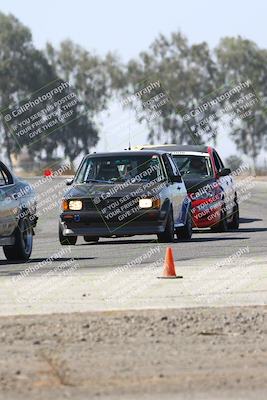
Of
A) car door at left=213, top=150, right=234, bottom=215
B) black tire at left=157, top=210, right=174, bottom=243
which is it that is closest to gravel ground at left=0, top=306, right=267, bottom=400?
black tire at left=157, top=210, right=174, bottom=243

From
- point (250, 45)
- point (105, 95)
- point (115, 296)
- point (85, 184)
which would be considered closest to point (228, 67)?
point (250, 45)

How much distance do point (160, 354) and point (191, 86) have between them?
11086cm

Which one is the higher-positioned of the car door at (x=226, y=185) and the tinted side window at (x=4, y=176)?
the tinted side window at (x=4, y=176)

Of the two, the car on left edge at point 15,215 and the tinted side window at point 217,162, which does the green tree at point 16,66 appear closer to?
the tinted side window at point 217,162

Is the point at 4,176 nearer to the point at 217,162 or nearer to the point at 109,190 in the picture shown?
the point at 109,190

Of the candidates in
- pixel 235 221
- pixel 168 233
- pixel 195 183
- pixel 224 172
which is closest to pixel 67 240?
pixel 168 233

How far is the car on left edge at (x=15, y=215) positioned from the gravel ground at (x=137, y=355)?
22.5ft

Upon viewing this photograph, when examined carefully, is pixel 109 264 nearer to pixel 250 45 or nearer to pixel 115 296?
pixel 115 296

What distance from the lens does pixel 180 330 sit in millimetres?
11719

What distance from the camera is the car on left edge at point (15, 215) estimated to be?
1958 centimetres

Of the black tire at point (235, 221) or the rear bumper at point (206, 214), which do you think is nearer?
the rear bumper at point (206, 214)

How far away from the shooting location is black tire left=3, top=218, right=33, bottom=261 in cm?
2005

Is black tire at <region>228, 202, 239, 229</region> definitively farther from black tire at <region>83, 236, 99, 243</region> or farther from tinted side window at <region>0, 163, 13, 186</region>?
tinted side window at <region>0, 163, 13, 186</region>

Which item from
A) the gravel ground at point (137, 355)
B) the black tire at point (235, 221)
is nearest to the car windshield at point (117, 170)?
the black tire at point (235, 221)
